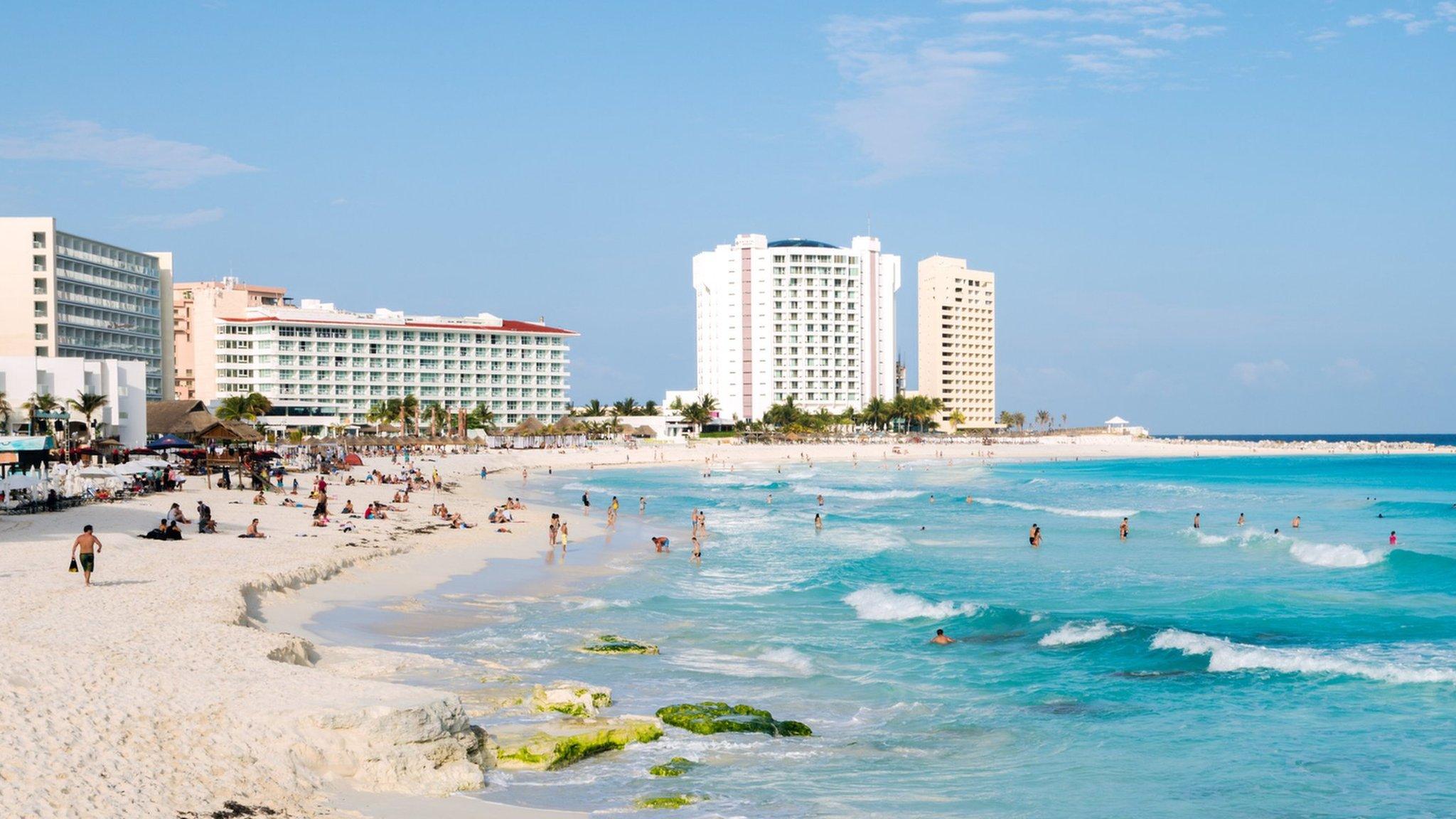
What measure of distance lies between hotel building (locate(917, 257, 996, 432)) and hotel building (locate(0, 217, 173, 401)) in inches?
4619

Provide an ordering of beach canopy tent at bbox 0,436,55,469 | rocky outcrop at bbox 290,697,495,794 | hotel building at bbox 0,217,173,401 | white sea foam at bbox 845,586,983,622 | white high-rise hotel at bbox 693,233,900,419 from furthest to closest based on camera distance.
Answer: white high-rise hotel at bbox 693,233,900,419
hotel building at bbox 0,217,173,401
beach canopy tent at bbox 0,436,55,469
white sea foam at bbox 845,586,983,622
rocky outcrop at bbox 290,697,495,794

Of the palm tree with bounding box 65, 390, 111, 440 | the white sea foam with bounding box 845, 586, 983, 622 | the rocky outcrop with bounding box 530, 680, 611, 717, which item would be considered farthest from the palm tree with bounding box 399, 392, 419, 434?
the rocky outcrop with bounding box 530, 680, 611, 717

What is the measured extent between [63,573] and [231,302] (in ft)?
423

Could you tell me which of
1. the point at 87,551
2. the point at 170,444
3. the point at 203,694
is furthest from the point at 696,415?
the point at 203,694

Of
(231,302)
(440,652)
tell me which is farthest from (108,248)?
(440,652)

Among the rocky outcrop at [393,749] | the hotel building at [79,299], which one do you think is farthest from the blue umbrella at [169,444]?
the rocky outcrop at [393,749]

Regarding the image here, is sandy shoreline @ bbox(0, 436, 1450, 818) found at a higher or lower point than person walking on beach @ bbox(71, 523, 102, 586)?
lower

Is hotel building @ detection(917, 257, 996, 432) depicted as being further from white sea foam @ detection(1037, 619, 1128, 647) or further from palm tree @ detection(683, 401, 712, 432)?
white sea foam @ detection(1037, 619, 1128, 647)

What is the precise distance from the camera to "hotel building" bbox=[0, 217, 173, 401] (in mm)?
78688

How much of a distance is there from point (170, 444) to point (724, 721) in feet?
127

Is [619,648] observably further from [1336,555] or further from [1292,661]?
[1336,555]

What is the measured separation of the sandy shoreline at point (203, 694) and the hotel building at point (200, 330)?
113353 millimetres

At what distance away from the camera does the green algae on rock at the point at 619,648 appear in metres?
19.6

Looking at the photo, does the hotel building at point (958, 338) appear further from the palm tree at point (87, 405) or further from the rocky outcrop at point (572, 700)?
the rocky outcrop at point (572, 700)
